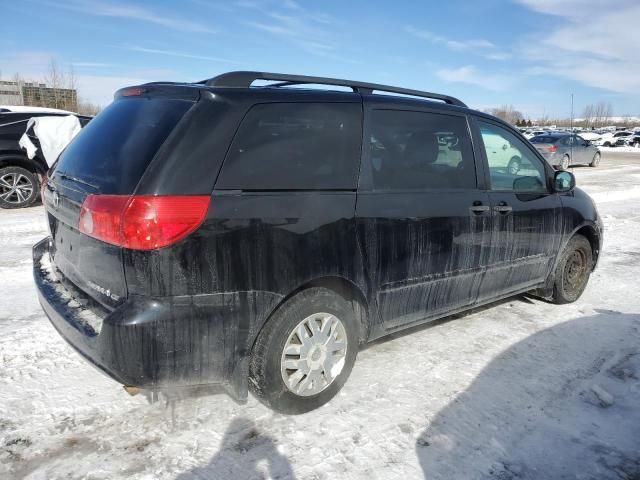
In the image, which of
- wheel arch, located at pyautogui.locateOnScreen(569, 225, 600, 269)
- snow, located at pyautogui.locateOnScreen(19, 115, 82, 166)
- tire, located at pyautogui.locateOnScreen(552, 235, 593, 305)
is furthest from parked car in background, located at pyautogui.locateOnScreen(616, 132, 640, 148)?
snow, located at pyautogui.locateOnScreen(19, 115, 82, 166)

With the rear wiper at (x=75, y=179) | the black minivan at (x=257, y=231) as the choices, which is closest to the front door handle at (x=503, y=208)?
the black minivan at (x=257, y=231)

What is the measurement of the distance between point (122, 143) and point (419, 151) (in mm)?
1851

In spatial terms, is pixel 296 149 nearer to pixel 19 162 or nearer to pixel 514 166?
pixel 514 166

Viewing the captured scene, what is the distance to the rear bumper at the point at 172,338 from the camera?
2.22 m

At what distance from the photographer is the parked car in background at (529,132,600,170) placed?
781 inches

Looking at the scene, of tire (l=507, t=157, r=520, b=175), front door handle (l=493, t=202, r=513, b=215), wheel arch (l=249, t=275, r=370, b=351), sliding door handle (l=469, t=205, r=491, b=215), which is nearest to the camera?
wheel arch (l=249, t=275, r=370, b=351)

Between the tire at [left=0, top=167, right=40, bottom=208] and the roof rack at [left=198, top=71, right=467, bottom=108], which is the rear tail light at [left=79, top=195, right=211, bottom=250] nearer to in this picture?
the roof rack at [left=198, top=71, right=467, bottom=108]

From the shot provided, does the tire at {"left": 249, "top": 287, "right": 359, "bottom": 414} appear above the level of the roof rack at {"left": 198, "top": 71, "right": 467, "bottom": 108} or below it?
below

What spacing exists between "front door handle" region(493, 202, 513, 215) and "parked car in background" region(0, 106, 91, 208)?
7621 millimetres

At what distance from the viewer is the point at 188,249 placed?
7.38 ft

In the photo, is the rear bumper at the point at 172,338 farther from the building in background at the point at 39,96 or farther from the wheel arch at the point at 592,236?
the building in background at the point at 39,96

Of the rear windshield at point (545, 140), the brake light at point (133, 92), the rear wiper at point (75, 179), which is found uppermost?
the rear windshield at point (545, 140)

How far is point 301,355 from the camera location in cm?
275

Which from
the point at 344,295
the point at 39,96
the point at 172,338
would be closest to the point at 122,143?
the point at 172,338
